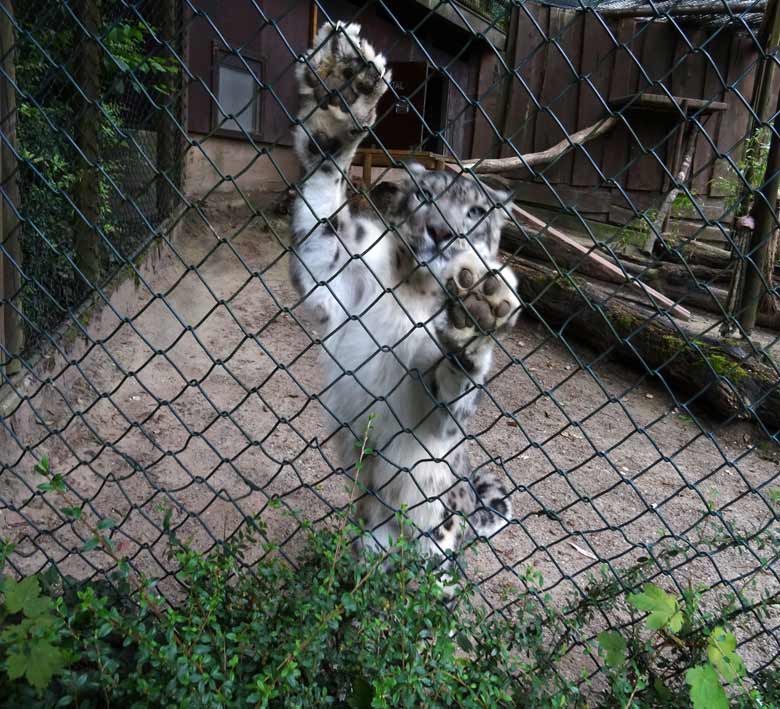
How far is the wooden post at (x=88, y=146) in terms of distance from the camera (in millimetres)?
4609

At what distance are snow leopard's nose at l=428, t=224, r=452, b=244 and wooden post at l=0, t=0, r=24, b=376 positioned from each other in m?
1.66

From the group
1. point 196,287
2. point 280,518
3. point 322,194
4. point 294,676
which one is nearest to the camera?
point 294,676

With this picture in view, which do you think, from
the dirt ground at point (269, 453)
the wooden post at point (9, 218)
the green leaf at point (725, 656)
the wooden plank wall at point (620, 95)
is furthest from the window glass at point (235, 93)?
the green leaf at point (725, 656)

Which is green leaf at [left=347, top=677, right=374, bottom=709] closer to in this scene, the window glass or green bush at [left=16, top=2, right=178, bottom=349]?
green bush at [left=16, top=2, right=178, bottom=349]

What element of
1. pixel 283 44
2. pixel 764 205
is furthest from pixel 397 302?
pixel 283 44

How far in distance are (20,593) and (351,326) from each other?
5.58 feet

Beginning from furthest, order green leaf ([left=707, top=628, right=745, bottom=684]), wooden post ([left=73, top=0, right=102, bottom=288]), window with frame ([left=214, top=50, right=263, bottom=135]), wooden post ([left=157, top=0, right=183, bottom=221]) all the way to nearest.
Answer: window with frame ([left=214, top=50, right=263, bottom=135]), wooden post ([left=157, top=0, right=183, bottom=221]), wooden post ([left=73, top=0, right=102, bottom=288]), green leaf ([left=707, top=628, right=745, bottom=684])

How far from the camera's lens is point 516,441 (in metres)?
5.52

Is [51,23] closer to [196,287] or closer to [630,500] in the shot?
[196,287]

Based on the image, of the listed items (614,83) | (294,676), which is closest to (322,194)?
(294,676)

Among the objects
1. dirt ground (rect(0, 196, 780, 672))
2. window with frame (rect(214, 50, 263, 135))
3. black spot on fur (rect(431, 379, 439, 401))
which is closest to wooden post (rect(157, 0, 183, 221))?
dirt ground (rect(0, 196, 780, 672))

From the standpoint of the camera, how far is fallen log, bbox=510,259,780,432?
18.7 feet

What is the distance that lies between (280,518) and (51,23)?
3.20m

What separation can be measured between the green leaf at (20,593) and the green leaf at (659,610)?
192 centimetres
